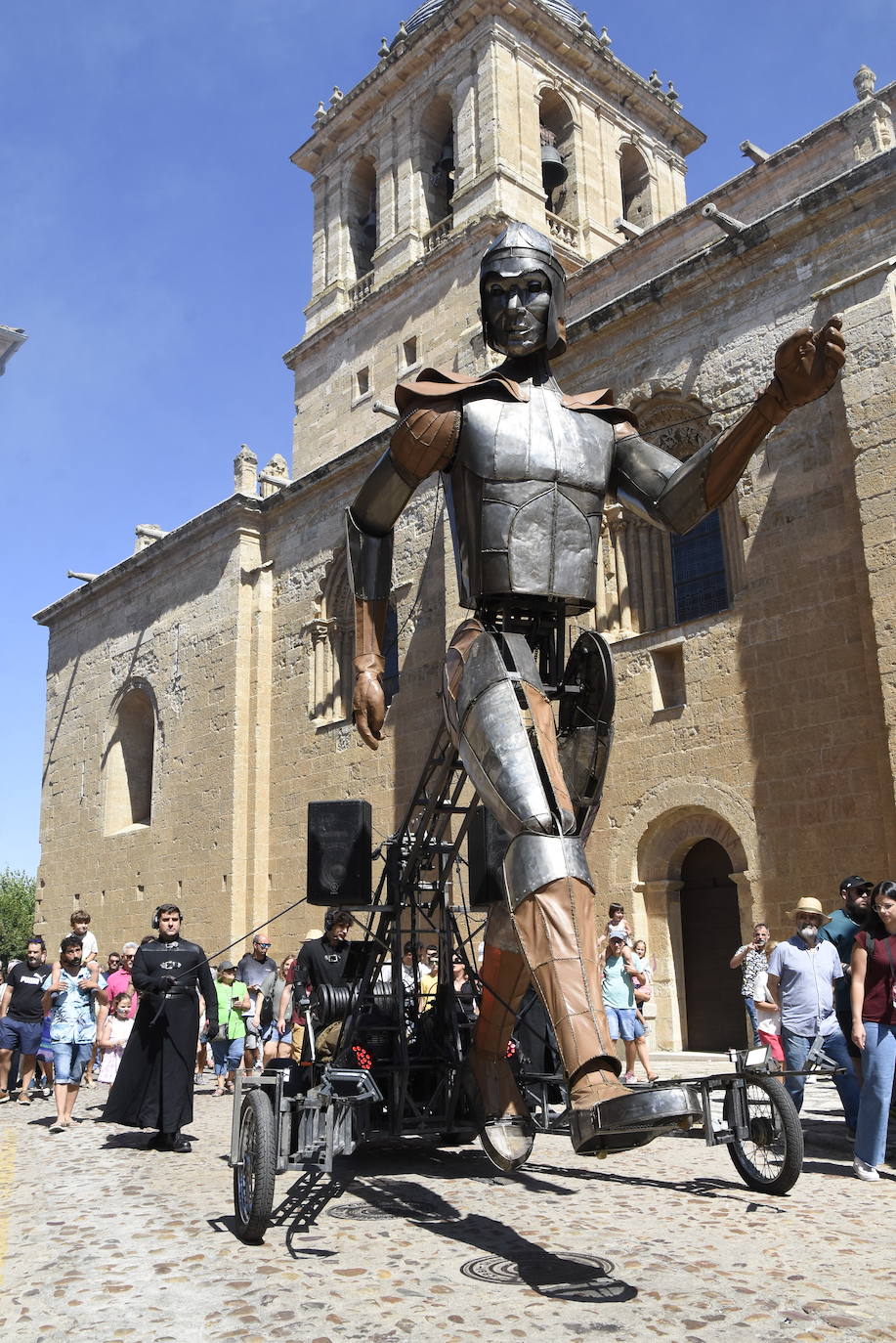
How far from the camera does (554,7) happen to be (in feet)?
75.8

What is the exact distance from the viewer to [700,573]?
522 inches

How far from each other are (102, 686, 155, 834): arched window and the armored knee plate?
67.0 feet

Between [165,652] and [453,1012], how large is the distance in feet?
57.5

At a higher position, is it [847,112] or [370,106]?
[370,106]

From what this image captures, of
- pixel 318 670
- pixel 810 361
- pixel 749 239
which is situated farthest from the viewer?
pixel 318 670

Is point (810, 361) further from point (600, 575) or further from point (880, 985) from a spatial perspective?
point (600, 575)

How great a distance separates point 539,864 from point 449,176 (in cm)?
2229

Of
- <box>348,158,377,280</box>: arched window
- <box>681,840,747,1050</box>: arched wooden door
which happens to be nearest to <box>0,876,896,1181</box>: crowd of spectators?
<box>681,840,747,1050</box>: arched wooden door

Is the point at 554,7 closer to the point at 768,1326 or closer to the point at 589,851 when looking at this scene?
the point at 589,851

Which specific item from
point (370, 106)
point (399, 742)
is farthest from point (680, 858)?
point (370, 106)

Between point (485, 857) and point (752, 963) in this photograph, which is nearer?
point (485, 857)

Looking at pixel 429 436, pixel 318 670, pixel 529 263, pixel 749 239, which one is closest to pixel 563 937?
pixel 429 436

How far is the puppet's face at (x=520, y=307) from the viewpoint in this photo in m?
4.43

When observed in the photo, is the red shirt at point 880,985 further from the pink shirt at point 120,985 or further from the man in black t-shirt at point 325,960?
the pink shirt at point 120,985
